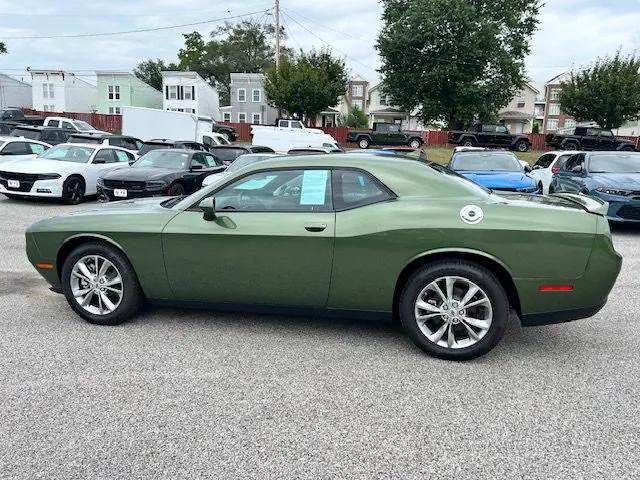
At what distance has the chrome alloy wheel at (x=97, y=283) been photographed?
14.1 ft

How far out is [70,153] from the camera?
42.1ft

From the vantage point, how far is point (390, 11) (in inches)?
1658

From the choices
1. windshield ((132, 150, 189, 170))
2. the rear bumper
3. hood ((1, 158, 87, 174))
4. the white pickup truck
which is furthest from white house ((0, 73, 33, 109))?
the rear bumper

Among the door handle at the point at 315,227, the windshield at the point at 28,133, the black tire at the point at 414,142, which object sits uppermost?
the black tire at the point at 414,142

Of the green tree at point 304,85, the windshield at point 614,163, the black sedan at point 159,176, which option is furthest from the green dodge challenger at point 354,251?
the green tree at point 304,85

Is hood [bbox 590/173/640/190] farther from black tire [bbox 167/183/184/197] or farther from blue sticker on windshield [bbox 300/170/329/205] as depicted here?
black tire [bbox 167/183/184/197]

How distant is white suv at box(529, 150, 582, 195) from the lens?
1305 cm

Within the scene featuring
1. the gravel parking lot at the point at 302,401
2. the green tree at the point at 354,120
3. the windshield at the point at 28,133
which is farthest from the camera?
the green tree at the point at 354,120

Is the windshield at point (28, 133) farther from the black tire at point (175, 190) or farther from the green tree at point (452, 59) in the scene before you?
the green tree at point (452, 59)

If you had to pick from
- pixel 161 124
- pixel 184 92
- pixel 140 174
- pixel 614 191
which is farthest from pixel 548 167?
pixel 184 92

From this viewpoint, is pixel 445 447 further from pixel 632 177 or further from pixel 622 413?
pixel 632 177

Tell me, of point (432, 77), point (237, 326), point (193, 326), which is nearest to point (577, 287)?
point (237, 326)

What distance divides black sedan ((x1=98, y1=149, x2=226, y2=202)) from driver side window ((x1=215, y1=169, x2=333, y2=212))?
6810mm

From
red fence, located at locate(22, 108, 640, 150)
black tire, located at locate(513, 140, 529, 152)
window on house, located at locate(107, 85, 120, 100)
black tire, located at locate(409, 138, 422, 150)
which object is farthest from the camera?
window on house, located at locate(107, 85, 120, 100)
